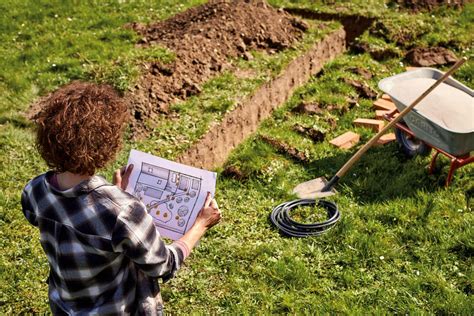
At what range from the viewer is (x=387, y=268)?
177 inches

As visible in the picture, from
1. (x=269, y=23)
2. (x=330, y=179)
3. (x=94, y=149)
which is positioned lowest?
(x=330, y=179)

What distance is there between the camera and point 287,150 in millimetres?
6328

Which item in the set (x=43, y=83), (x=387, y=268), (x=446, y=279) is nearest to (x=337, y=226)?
(x=387, y=268)

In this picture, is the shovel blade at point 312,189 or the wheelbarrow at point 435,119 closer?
the wheelbarrow at point 435,119

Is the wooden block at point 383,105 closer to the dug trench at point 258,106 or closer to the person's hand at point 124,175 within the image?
the dug trench at point 258,106

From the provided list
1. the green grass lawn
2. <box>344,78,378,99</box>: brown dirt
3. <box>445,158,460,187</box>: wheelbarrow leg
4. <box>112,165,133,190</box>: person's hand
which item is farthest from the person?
<box>344,78,378,99</box>: brown dirt

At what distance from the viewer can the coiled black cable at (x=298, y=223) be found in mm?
4984

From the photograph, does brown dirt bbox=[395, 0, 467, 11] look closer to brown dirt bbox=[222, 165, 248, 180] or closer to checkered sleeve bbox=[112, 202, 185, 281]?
brown dirt bbox=[222, 165, 248, 180]

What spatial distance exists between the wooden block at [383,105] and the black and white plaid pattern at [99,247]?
5.26m

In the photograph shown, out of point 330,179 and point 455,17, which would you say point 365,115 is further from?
point 455,17

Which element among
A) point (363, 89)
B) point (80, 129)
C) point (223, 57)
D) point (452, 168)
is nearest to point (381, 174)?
point (452, 168)

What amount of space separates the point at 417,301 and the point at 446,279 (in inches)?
15.8

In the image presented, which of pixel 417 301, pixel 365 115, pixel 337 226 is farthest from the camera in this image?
pixel 365 115

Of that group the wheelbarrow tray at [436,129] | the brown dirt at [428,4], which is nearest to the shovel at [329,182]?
the wheelbarrow tray at [436,129]
